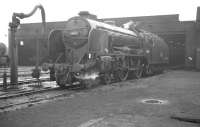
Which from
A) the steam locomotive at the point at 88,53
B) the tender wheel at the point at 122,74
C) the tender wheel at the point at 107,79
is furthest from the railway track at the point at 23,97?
the tender wheel at the point at 122,74

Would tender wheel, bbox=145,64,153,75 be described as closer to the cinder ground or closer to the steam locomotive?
the steam locomotive

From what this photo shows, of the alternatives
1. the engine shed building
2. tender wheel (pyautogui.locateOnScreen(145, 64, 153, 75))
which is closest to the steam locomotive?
tender wheel (pyautogui.locateOnScreen(145, 64, 153, 75))

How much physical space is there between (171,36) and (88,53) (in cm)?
2119

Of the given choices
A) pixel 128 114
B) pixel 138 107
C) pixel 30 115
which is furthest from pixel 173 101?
pixel 30 115

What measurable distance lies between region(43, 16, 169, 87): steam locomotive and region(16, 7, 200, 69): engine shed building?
912 centimetres

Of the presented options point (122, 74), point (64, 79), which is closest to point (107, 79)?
point (122, 74)

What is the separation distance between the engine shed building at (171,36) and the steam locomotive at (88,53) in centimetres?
912

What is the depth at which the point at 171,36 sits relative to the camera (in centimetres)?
3011

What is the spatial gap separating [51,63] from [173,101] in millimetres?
5887

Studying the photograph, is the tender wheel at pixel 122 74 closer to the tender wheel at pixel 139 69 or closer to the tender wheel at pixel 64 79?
the tender wheel at pixel 139 69

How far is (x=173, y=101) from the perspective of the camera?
813 cm

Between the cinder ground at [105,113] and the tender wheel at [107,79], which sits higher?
the tender wheel at [107,79]

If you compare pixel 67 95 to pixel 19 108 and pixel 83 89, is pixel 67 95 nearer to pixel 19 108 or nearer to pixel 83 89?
pixel 83 89

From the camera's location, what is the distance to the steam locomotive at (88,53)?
1107 cm
